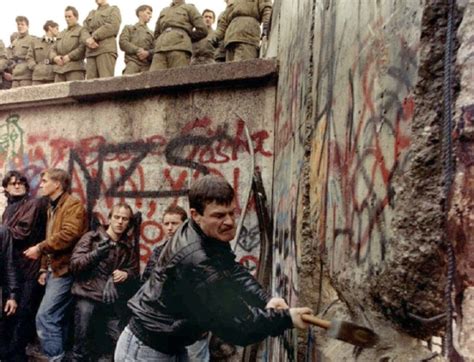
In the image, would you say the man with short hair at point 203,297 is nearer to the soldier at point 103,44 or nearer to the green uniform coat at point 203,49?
the soldier at point 103,44

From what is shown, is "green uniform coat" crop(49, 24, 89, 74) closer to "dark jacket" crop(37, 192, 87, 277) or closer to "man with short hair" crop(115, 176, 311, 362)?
"dark jacket" crop(37, 192, 87, 277)

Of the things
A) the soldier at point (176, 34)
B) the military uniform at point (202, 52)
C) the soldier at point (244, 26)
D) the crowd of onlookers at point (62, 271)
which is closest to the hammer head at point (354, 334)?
the crowd of onlookers at point (62, 271)

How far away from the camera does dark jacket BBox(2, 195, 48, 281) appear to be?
207 inches

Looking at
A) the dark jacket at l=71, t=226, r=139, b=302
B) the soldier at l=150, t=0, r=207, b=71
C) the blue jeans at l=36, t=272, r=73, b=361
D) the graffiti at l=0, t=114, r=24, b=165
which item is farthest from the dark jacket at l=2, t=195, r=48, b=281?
the soldier at l=150, t=0, r=207, b=71

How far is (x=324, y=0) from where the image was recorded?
8.23ft

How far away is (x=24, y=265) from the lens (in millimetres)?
5250

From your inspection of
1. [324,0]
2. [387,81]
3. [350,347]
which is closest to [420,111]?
[387,81]

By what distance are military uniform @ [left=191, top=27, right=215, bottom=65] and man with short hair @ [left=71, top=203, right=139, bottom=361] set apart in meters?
3.59

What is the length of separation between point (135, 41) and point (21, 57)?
243 centimetres

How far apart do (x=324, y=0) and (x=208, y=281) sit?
1348mm

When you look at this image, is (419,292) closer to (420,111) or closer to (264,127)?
(420,111)

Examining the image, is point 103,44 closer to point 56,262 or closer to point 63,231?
point 63,231

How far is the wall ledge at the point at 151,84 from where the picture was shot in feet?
16.8

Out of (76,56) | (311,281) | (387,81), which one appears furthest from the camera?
(76,56)
